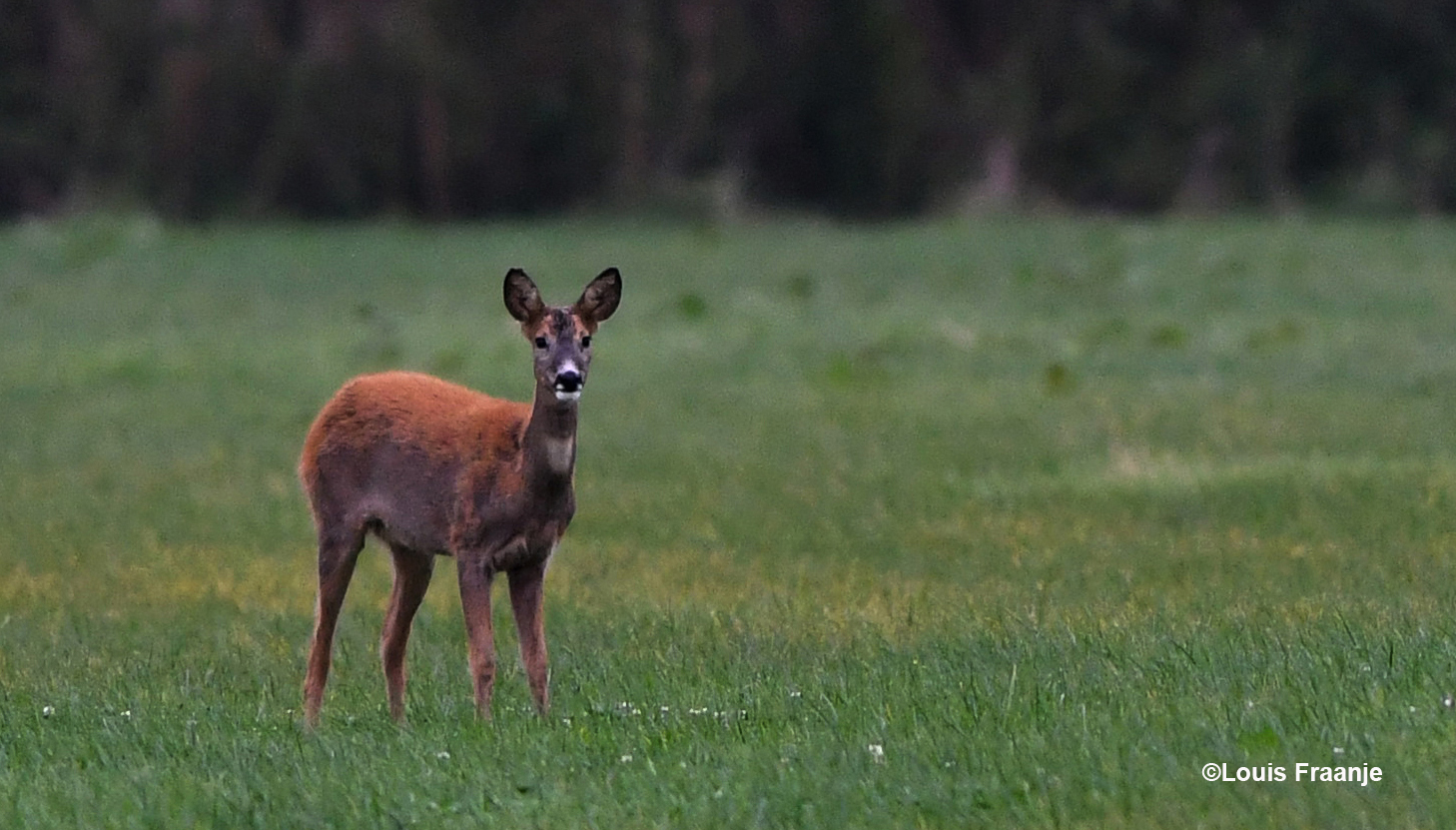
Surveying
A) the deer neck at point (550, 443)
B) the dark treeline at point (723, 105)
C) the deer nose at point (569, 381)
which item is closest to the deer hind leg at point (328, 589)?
the deer neck at point (550, 443)

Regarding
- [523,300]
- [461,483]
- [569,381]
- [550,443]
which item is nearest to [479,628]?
[461,483]

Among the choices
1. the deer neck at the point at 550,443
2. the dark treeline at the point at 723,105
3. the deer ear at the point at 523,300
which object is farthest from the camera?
the dark treeline at the point at 723,105

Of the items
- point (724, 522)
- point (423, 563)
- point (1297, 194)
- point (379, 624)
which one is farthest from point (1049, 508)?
point (1297, 194)

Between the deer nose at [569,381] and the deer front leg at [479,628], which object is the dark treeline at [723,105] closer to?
the deer front leg at [479,628]

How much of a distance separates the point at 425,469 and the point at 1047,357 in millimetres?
14908

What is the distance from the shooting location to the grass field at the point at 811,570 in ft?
23.0

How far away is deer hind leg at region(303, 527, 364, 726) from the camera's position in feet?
28.8

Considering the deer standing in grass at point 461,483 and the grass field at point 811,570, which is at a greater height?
the deer standing in grass at point 461,483

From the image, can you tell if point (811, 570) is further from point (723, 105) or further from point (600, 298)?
point (723, 105)

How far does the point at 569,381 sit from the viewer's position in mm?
8016

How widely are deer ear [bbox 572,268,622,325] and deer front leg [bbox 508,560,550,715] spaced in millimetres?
899

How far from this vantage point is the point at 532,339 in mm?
8281

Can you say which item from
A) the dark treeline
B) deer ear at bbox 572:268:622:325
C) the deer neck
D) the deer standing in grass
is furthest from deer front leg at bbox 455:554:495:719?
the dark treeline

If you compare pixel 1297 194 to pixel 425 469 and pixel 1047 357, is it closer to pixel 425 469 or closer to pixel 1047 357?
pixel 1047 357
